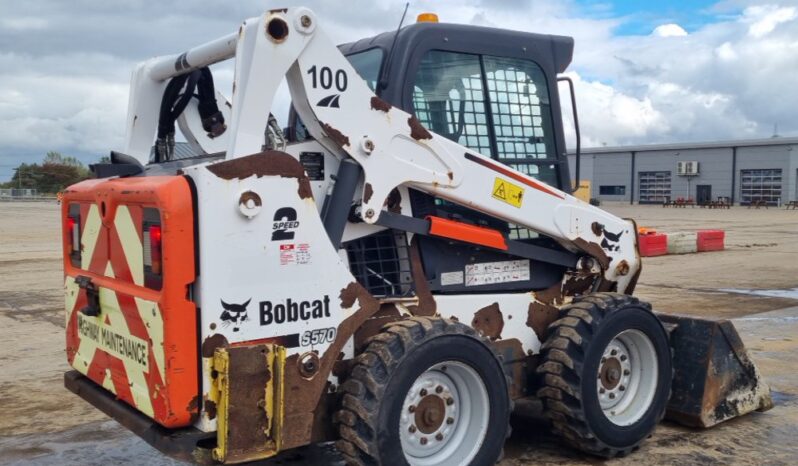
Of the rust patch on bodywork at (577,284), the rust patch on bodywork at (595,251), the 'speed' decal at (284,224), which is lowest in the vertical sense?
the rust patch on bodywork at (577,284)

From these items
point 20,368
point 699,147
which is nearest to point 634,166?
point 699,147

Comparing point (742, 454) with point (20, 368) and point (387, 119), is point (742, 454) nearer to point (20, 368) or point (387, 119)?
point (387, 119)

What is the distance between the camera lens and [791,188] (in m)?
60.9

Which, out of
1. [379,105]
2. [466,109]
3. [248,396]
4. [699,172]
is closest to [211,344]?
[248,396]

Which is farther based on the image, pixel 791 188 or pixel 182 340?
pixel 791 188

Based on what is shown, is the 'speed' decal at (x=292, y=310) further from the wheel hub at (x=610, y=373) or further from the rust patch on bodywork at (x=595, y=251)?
the wheel hub at (x=610, y=373)

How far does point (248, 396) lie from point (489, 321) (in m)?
1.75

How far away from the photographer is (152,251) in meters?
3.73

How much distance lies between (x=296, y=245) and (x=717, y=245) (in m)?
19.9

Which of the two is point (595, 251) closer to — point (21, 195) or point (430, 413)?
point (430, 413)

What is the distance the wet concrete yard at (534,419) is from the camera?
528 cm

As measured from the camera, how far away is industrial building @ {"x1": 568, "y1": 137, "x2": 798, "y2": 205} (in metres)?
61.6

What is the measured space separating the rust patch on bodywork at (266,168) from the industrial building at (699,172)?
5567 centimetres

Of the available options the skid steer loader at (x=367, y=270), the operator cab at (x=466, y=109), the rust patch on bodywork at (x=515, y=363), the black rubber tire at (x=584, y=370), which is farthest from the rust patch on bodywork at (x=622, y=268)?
the rust patch on bodywork at (x=515, y=363)
